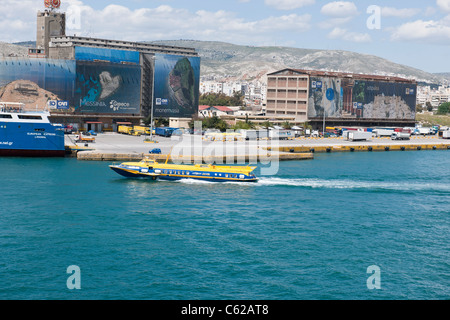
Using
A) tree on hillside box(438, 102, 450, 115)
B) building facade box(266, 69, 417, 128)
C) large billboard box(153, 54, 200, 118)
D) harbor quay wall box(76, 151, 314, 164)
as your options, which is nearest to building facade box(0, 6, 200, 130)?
large billboard box(153, 54, 200, 118)

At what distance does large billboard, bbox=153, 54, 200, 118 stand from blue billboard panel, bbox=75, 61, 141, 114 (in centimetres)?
569

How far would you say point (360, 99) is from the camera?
11381cm

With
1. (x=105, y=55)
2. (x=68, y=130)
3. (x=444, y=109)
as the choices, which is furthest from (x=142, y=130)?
(x=444, y=109)

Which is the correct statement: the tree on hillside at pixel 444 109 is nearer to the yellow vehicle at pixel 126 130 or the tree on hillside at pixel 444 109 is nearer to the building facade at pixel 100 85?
the building facade at pixel 100 85

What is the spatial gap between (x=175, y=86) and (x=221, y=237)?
66.7 meters

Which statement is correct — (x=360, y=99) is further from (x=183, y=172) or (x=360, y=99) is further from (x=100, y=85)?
(x=183, y=172)

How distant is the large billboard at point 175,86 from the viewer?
89750 millimetres

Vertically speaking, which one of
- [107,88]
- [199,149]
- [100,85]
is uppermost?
[100,85]

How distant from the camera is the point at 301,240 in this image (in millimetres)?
27062

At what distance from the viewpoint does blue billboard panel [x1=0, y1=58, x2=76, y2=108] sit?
76062 mm

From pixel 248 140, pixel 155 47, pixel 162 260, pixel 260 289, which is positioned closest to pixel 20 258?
pixel 162 260

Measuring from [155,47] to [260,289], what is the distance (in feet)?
320

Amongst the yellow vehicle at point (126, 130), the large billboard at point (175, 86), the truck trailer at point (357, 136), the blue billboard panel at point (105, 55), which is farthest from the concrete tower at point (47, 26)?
the truck trailer at point (357, 136)

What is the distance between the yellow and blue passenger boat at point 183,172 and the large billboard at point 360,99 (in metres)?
61.6
